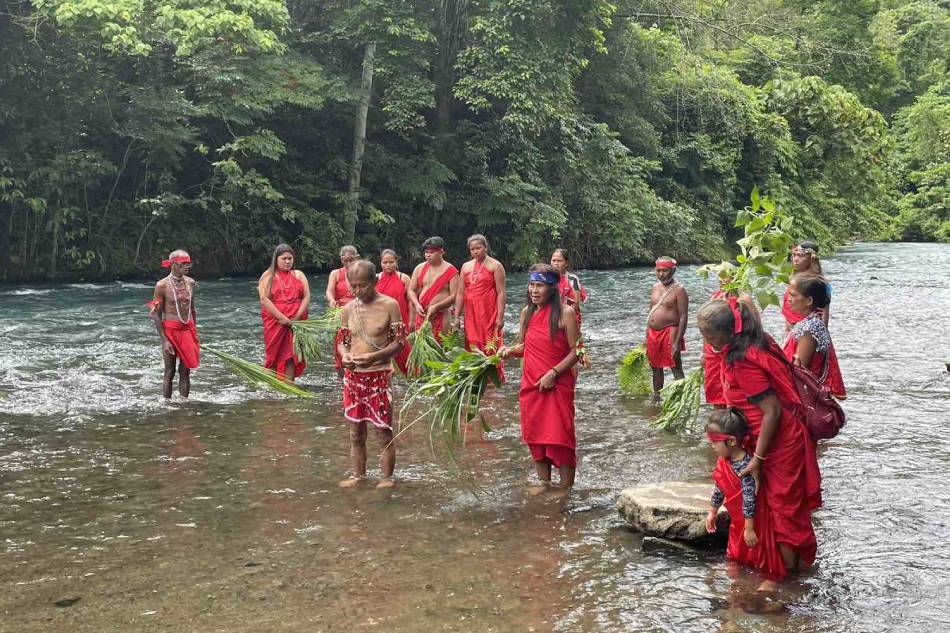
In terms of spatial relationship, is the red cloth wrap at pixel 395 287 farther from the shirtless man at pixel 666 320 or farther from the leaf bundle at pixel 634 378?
the shirtless man at pixel 666 320

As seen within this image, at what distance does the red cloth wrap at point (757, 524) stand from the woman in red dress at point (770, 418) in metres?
0.03

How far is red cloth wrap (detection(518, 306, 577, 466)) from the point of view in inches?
246

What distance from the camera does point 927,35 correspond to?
169 feet

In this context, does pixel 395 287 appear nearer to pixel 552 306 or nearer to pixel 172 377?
pixel 172 377

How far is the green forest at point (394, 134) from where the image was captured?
20.4m

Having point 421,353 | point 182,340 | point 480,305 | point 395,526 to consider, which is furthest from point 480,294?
point 395,526

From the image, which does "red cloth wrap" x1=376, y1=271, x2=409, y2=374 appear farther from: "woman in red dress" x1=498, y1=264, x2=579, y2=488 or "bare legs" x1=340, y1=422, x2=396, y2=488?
"woman in red dress" x1=498, y1=264, x2=579, y2=488

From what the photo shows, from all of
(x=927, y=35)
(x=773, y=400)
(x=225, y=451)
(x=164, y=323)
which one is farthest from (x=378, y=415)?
(x=927, y=35)

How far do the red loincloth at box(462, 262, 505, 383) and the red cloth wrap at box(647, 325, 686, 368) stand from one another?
61.3 inches

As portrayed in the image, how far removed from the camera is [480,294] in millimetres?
9664

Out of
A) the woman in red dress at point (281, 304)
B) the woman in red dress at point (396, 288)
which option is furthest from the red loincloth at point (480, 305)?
the woman in red dress at point (281, 304)

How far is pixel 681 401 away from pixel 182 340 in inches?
191

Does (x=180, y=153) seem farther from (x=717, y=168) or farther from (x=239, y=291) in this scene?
(x=717, y=168)

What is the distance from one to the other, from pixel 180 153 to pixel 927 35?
43705 millimetres
